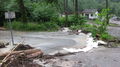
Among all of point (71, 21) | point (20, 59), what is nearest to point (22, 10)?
point (71, 21)

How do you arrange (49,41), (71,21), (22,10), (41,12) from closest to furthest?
(49,41) < (22,10) < (41,12) < (71,21)

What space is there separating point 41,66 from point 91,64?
7.37ft

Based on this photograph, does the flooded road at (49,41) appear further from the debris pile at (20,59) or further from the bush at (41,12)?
the bush at (41,12)

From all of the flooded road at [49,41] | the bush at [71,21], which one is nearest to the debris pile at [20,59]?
the flooded road at [49,41]

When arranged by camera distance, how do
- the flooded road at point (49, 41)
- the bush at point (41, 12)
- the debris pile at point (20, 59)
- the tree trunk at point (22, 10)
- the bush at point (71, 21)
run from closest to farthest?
the debris pile at point (20, 59) < the flooded road at point (49, 41) < the tree trunk at point (22, 10) < the bush at point (41, 12) < the bush at point (71, 21)

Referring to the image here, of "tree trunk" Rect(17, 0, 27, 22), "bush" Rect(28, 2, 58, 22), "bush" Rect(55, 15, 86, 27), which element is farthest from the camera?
"bush" Rect(55, 15, 86, 27)

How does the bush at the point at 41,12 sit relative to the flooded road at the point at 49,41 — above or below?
above

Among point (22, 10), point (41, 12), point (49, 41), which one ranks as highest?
point (22, 10)

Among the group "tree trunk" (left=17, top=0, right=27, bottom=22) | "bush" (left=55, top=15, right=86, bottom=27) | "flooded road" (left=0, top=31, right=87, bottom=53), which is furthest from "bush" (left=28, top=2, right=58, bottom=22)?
"flooded road" (left=0, top=31, right=87, bottom=53)

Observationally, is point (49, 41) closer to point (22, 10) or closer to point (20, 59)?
point (20, 59)

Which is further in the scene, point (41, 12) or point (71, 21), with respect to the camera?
point (71, 21)

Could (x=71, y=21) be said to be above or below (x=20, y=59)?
above

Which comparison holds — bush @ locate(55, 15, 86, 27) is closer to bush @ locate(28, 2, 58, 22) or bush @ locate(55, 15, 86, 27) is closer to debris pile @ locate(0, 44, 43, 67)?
bush @ locate(28, 2, 58, 22)

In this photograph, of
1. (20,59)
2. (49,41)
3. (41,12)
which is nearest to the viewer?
(20,59)
